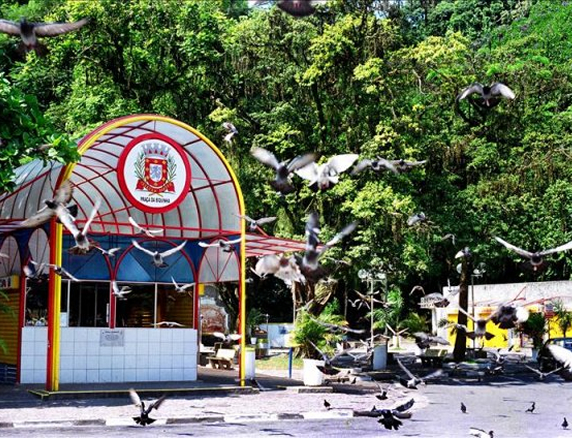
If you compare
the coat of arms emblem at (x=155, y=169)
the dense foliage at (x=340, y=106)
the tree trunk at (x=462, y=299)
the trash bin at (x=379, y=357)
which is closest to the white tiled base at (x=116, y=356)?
the coat of arms emblem at (x=155, y=169)

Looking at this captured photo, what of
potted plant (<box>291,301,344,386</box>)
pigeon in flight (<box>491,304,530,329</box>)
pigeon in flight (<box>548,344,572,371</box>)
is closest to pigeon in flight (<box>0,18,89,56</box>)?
pigeon in flight (<box>491,304,530,329</box>)

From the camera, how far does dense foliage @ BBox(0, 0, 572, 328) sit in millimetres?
28062

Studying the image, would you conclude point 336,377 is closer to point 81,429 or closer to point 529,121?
point 81,429

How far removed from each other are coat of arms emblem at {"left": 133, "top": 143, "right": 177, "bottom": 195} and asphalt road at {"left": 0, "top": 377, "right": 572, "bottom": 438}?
7.45 metres

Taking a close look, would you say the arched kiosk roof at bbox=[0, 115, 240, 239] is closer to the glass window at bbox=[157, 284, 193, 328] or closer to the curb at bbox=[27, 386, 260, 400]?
the glass window at bbox=[157, 284, 193, 328]

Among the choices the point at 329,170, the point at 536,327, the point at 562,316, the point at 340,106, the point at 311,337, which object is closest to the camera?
the point at 329,170

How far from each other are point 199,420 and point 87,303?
8.35 m

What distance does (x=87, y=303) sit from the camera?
23.3 meters

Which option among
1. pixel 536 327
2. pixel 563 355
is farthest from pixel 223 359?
pixel 563 355

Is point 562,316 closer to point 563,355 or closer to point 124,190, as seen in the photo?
point 563,355

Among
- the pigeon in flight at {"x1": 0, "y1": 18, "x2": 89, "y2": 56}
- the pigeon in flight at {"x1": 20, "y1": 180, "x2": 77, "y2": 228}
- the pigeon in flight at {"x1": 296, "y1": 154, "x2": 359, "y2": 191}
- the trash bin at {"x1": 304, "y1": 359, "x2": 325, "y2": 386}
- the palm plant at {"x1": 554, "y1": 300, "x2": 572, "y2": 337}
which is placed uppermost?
the pigeon in flight at {"x1": 0, "y1": 18, "x2": 89, "y2": 56}

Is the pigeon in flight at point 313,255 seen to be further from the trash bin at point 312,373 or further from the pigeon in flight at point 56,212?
the trash bin at point 312,373

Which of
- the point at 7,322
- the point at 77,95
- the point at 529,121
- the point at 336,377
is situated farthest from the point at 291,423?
the point at 529,121

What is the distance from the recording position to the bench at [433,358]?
3180cm
